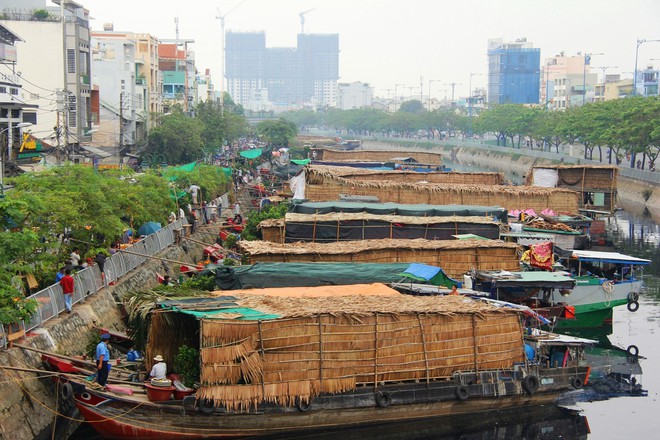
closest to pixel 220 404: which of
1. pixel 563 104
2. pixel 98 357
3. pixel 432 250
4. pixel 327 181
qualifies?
pixel 98 357

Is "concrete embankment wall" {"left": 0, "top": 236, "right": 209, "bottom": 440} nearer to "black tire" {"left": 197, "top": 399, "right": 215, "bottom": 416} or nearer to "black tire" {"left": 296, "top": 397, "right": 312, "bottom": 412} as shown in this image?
"black tire" {"left": 197, "top": 399, "right": 215, "bottom": 416}

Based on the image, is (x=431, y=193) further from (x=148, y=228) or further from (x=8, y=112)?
(x=8, y=112)

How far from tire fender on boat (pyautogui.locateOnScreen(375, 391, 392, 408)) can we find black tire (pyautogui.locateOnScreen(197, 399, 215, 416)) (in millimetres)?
4044

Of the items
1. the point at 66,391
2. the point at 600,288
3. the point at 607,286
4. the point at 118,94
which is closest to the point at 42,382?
the point at 66,391

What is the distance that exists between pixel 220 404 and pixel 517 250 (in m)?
14.7

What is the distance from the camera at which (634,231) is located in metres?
56.6

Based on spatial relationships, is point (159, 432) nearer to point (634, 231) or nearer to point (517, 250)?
point (517, 250)

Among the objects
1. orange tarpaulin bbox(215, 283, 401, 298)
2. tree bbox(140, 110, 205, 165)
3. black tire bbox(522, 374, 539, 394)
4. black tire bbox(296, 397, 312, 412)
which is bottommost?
black tire bbox(522, 374, 539, 394)

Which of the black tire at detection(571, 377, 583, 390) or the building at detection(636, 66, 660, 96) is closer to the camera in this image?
the black tire at detection(571, 377, 583, 390)

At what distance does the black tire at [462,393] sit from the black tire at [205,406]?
624 centimetres

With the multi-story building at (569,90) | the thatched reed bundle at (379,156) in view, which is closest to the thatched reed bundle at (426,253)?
the thatched reed bundle at (379,156)

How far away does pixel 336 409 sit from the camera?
2114 cm

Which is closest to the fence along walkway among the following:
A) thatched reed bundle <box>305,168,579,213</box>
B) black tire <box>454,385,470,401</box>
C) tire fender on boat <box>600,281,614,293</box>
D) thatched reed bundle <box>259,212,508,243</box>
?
thatched reed bundle <box>259,212,508,243</box>

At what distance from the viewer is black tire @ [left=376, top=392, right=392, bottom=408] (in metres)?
21.5
